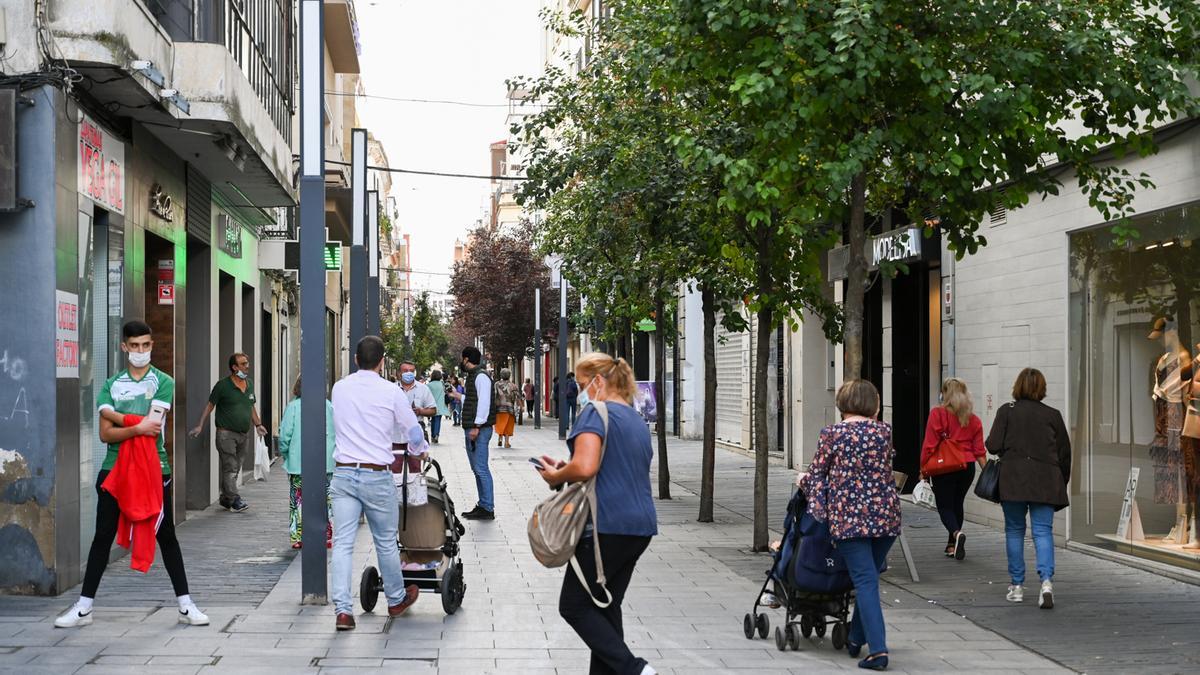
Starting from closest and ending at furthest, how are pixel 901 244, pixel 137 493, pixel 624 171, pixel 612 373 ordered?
pixel 612 373, pixel 137 493, pixel 624 171, pixel 901 244

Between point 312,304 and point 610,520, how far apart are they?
463 centimetres

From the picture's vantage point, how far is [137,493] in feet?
28.9

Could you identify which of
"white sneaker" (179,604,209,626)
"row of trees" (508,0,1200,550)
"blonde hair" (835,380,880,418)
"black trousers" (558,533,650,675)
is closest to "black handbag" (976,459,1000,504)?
"row of trees" (508,0,1200,550)

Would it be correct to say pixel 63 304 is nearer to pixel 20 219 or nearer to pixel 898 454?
pixel 20 219

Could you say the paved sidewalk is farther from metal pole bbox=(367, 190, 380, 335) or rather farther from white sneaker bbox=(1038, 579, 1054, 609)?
metal pole bbox=(367, 190, 380, 335)

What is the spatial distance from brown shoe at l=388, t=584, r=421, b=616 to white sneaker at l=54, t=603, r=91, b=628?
6.15 ft

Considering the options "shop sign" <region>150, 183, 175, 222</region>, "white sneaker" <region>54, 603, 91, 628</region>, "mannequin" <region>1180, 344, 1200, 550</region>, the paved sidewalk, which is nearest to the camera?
the paved sidewalk

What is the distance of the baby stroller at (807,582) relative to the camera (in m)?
8.42

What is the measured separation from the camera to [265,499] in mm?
19125

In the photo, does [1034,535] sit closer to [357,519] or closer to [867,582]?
Answer: [867,582]

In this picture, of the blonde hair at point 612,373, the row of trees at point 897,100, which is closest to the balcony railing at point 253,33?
the row of trees at point 897,100

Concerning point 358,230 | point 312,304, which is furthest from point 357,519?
point 358,230

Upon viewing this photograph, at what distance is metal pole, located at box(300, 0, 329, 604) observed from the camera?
998 centimetres

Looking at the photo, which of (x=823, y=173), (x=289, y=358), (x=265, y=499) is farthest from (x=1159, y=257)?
(x=289, y=358)
